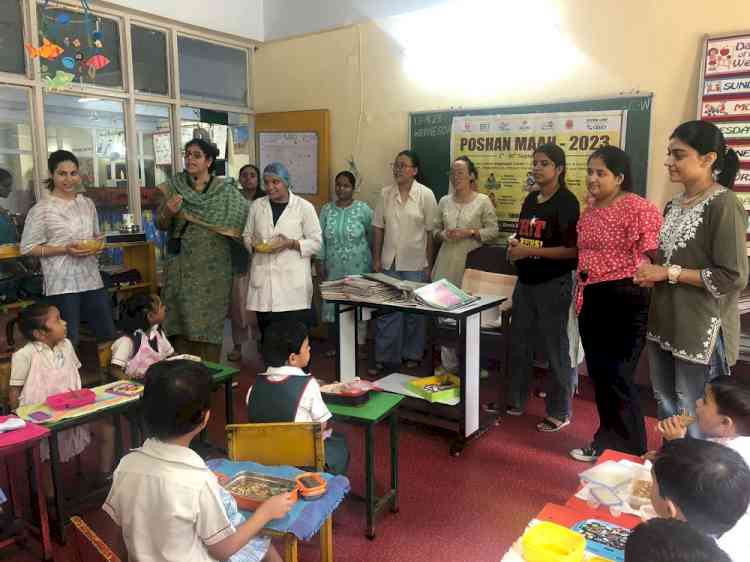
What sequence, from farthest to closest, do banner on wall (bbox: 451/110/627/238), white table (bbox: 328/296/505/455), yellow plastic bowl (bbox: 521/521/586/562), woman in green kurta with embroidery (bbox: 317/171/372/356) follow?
woman in green kurta with embroidery (bbox: 317/171/372/356)
banner on wall (bbox: 451/110/627/238)
white table (bbox: 328/296/505/455)
yellow plastic bowl (bbox: 521/521/586/562)

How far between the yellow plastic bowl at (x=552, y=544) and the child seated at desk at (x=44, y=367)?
207 cm

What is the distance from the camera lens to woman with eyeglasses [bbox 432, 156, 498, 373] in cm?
421

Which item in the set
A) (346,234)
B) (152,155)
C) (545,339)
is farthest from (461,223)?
(152,155)

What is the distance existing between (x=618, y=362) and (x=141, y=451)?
2.15 meters

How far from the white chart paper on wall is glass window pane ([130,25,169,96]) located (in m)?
1.05

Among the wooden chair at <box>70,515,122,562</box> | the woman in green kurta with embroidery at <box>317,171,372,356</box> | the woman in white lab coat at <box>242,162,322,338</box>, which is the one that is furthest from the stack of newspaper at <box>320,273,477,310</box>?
the wooden chair at <box>70,515,122,562</box>

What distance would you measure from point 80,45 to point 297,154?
6.41 ft

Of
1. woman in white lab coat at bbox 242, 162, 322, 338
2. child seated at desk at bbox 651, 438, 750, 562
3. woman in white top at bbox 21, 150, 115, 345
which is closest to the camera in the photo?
child seated at desk at bbox 651, 438, 750, 562

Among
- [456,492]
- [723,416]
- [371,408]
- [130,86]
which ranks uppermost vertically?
[130,86]

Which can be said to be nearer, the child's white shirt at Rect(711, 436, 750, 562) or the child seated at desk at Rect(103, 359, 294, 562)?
the child's white shirt at Rect(711, 436, 750, 562)

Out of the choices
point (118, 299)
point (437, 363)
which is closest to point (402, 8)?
point (437, 363)

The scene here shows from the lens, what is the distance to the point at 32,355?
2545 mm

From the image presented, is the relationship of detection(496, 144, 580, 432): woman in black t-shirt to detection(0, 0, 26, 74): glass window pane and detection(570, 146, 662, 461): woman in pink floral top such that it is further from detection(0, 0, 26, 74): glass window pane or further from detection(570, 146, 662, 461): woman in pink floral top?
detection(0, 0, 26, 74): glass window pane

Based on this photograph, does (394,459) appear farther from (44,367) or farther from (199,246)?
(199,246)
